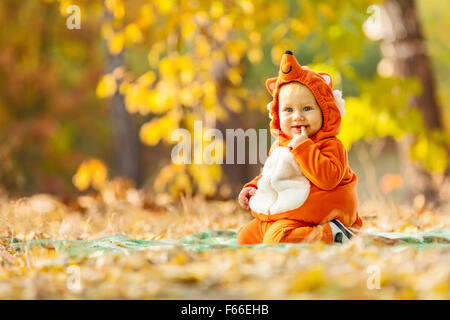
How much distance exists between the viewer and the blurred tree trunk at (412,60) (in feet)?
19.9

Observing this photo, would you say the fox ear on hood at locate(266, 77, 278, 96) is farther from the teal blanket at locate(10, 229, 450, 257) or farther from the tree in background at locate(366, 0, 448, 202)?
the tree in background at locate(366, 0, 448, 202)

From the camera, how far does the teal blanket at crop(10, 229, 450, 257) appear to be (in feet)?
7.95

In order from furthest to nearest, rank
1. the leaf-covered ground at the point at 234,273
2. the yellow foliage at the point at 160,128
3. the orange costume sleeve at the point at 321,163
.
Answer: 1. the yellow foliage at the point at 160,128
2. the orange costume sleeve at the point at 321,163
3. the leaf-covered ground at the point at 234,273

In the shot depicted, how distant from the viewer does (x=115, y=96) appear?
33.5 feet

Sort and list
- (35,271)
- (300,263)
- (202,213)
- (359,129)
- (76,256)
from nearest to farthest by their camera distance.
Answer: (300,263) → (35,271) → (76,256) → (202,213) → (359,129)

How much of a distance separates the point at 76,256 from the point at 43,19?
9697 millimetres

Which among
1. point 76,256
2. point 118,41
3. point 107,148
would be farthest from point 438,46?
point 76,256

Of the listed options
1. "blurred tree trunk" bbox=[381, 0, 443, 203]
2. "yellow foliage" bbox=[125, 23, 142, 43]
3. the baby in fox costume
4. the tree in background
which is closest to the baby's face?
the baby in fox costume

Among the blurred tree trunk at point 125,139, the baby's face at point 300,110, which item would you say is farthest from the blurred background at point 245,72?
the baby's face at point 300,110

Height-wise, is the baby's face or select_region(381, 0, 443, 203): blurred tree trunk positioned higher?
select_region(381, 0, 443, 203): blurred tree trunk

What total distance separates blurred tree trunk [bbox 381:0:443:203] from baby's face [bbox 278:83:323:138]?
3.66m

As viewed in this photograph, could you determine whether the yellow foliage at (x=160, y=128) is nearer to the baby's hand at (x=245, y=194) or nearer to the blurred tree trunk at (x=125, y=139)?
the baby's hand at (x=245, y=194)
